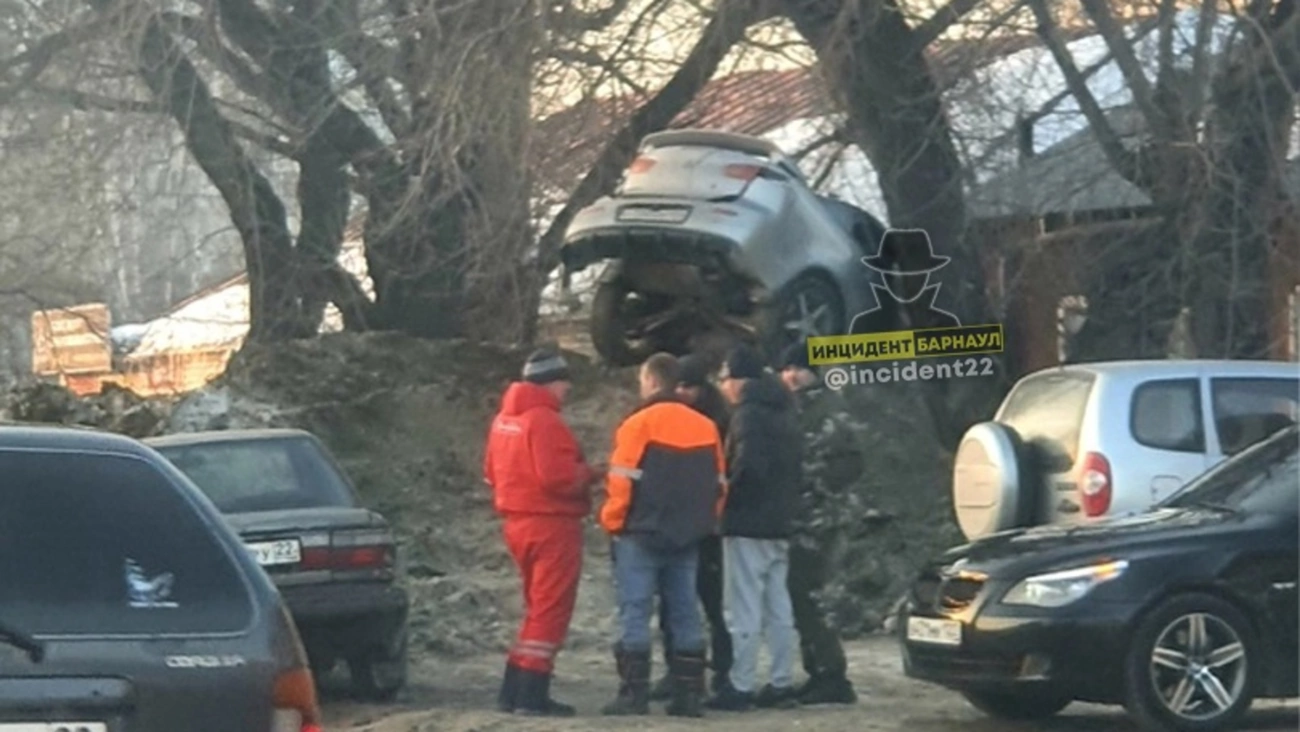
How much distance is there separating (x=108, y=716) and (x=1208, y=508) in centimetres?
693

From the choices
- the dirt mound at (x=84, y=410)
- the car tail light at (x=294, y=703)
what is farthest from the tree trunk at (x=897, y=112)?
the car tail light at (x=294, y=703)

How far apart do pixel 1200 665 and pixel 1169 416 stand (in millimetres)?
3079

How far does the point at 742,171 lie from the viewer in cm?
1628

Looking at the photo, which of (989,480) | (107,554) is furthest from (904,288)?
(107,554)

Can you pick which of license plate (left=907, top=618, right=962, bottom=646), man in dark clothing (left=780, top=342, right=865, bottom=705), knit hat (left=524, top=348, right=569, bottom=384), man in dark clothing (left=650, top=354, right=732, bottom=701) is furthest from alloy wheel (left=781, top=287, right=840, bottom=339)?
license plate (left=907, top=618, right=962, bottom=646)

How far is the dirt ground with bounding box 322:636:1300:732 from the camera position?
1128cm

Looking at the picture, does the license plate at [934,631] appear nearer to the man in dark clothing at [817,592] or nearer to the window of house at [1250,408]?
the man in dark clothing at [817,592]

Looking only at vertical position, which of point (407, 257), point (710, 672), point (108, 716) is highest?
point (407, 257)

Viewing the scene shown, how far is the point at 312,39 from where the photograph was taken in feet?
57.3

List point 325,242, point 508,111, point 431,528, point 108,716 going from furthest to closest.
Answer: point 325,242, point 431,528, point 508,111, point 108,716

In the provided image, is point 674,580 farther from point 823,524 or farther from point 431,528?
point 431,528

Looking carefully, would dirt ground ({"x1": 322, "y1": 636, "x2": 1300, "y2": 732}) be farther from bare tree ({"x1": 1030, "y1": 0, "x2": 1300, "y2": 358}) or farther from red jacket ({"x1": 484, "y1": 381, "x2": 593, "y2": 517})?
bare tree ({"x1": 1030, "y1": 0, "x2": 1300, "y2": 358})

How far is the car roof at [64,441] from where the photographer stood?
226 inches

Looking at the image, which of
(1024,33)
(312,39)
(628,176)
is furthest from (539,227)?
(1024,33)
